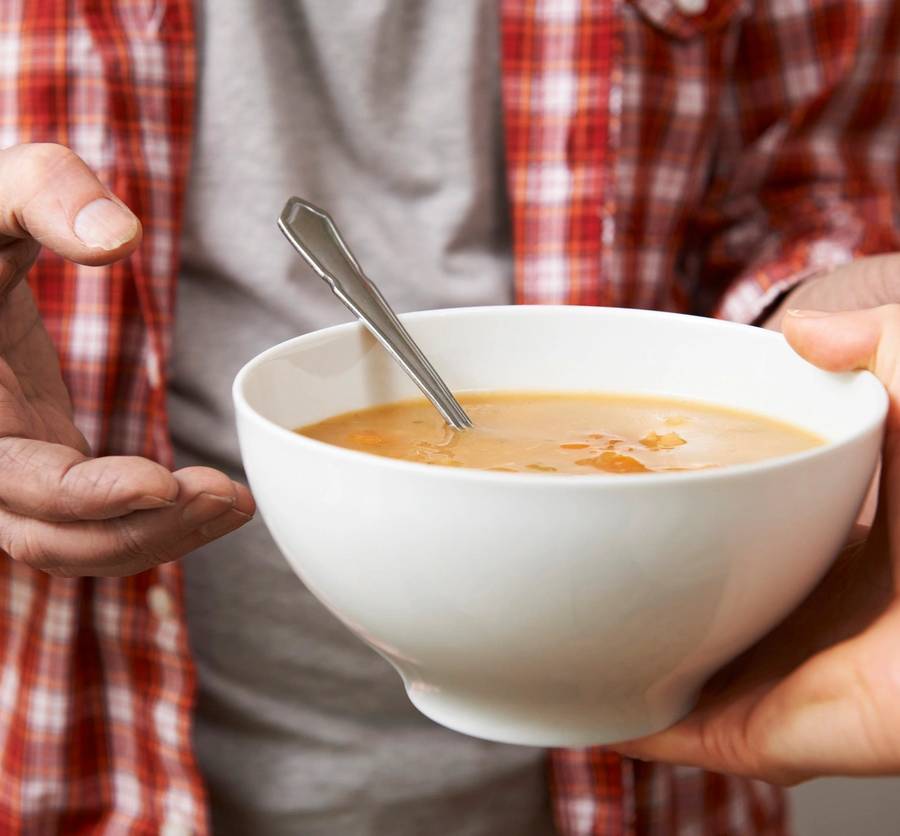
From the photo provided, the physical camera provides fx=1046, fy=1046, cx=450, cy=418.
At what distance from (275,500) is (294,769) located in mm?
606

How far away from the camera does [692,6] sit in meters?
1.02

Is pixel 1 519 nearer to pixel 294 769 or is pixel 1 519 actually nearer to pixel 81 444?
pixel 81 444

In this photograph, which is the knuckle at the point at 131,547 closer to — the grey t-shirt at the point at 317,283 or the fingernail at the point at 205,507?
the fingernail at the point at 205,507

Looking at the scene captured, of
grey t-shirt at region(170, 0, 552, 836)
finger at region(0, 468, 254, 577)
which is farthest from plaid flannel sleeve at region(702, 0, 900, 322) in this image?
finger at region(0, 468, 254, 577)

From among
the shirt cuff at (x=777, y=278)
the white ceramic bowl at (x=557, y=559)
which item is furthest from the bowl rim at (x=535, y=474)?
the shirt cuff at (x=777, y=278)

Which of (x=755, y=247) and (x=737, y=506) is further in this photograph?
(x=755, y=247)

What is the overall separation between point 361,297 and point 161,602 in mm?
434

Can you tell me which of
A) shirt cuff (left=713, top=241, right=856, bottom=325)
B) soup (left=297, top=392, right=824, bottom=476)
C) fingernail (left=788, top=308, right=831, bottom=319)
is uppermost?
fingernail (left=788, top=308, right=831, bottom=319)

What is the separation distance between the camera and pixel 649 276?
107 cm

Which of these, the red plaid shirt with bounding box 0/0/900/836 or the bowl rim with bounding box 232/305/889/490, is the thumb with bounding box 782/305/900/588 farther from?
the red plaid shirt with bounding box 0/0/900/836

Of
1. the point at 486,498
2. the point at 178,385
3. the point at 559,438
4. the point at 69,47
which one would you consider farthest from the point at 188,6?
the point at 486,498

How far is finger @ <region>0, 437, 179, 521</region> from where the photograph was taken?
568 mm

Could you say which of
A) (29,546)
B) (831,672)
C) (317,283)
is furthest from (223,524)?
(317,283)

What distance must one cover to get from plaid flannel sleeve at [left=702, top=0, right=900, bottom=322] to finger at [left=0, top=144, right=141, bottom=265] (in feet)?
2.10
